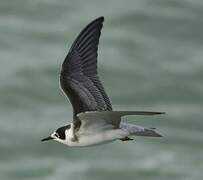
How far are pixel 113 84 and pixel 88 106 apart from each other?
242 inches

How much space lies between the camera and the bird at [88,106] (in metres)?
7.30

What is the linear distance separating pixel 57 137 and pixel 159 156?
5309 mm

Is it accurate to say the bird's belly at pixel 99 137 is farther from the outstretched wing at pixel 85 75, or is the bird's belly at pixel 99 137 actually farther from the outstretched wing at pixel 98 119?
the outstretched wing at pixel 85 75

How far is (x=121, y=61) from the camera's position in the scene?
1417 cm

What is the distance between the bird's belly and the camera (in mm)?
7314

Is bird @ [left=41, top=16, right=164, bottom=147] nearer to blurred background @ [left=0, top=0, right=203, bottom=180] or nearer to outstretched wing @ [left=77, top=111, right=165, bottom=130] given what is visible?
outstretched wing @ [left=77, top=111, right=165, bottom=130]

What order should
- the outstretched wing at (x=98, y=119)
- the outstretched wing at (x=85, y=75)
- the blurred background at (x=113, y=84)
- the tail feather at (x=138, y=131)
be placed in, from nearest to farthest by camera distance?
the outstretched wing at (x=98, y=119) < the tail feather at (x=138, y=131) < the outstretched wing at (x=85, y=75) < the blurred background at (x=113, y=84)

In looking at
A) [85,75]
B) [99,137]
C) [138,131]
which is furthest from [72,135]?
[85,75]

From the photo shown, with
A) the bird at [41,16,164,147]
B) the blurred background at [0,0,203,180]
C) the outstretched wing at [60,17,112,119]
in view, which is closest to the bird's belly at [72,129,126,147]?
the bird at [41,16,164,147]

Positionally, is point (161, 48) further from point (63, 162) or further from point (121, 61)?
point (63, 162)

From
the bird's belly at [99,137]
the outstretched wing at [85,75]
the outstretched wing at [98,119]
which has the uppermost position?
the outstretched wing at [85,75]

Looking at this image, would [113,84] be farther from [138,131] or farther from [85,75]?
[138,131]

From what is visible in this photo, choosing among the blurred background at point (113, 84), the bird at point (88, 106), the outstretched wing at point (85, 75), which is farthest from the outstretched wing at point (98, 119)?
the blurred background at point (113, 84)

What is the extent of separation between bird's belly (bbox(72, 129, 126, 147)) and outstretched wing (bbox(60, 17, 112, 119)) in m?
0.24
